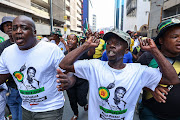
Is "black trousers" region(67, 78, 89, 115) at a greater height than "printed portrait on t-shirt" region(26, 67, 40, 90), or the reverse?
"printed portrait on t-shirt" region(26, 67, 40, 90)

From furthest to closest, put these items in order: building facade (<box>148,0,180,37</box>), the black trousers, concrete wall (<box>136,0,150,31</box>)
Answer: concrete wall (<box>136,0,150,31</box>) < building facade (<box>148,0,180,37</box>) < the black trousers

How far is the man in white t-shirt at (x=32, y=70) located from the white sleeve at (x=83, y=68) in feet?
0.56

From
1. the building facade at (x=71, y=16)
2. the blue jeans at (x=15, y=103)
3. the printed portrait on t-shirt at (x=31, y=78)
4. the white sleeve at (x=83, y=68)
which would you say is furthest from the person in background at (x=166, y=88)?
the building facade at (x=71, y=16)

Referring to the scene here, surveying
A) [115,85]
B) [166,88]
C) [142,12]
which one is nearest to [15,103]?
[115,85]

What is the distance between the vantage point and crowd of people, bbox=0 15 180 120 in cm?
152

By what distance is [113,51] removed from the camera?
60.2 inches

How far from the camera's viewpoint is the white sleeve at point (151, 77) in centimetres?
147

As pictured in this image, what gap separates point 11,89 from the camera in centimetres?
259

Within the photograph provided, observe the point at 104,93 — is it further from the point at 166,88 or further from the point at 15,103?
the point at 15,103

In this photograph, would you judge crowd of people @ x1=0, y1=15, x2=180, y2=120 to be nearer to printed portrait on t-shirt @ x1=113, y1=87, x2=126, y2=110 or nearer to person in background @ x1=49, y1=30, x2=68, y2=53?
printed portrait on t-shirt @ x1=113, y1=87, x2=126, y2=110

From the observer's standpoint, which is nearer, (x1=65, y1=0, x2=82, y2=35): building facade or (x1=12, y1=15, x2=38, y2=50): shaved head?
(x1=12, y1=15, x2=38, y2=50): shaved head

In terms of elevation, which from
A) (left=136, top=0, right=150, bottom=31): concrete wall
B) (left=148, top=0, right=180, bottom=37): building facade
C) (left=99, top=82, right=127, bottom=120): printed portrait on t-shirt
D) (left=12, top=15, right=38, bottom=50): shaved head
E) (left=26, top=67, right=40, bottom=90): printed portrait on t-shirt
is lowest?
(left=99, top=82, right=127, bottom=120): printed portrait on t-shirt

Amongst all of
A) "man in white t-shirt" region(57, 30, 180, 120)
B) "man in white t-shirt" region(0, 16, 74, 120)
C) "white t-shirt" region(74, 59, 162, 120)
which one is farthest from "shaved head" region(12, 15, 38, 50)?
"white t-shirt" region(74, 59, 162, 120)

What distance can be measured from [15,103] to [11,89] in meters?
0.31
